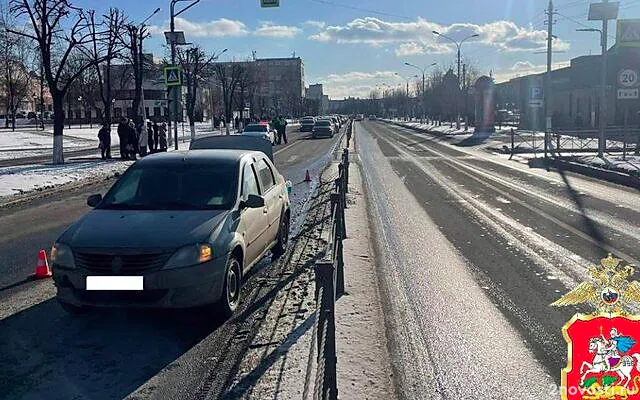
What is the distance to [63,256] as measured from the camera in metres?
6.03

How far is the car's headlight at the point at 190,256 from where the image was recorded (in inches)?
229

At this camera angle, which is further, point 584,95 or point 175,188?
point 584,95

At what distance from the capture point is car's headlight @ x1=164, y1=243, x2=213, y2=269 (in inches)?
229

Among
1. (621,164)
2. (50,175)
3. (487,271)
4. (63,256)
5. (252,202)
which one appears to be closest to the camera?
(63,256)

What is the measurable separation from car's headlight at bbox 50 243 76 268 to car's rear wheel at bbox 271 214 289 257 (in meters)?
3.27

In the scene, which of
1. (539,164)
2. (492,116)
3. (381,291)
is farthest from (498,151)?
(381,291)

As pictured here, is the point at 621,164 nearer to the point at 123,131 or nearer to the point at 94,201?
the point at 123,131

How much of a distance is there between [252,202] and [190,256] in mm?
1433

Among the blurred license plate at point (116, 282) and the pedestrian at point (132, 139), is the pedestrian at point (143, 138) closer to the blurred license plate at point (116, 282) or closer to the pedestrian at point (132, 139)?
the pedestrian at point (132, 139)

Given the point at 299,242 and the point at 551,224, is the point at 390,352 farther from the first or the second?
the point at 551,224

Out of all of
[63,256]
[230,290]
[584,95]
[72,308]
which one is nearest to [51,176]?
[72,308]

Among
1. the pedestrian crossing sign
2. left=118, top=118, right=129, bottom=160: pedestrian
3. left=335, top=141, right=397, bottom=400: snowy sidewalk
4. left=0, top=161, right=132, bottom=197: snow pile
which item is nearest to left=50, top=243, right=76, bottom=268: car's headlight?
left=335, top=141, right=397, bottom=400: snowy sidewalk

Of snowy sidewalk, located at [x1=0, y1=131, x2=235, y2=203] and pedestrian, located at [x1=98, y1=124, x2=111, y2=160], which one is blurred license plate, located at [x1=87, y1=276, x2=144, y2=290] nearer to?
snowy sidewalk, located at [x1=0, y1=131, x2=235, y2=203]

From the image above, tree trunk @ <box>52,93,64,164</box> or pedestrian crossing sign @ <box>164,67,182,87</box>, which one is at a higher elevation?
pedestrian crossing sign @ <box>164,67,182,87</box>
